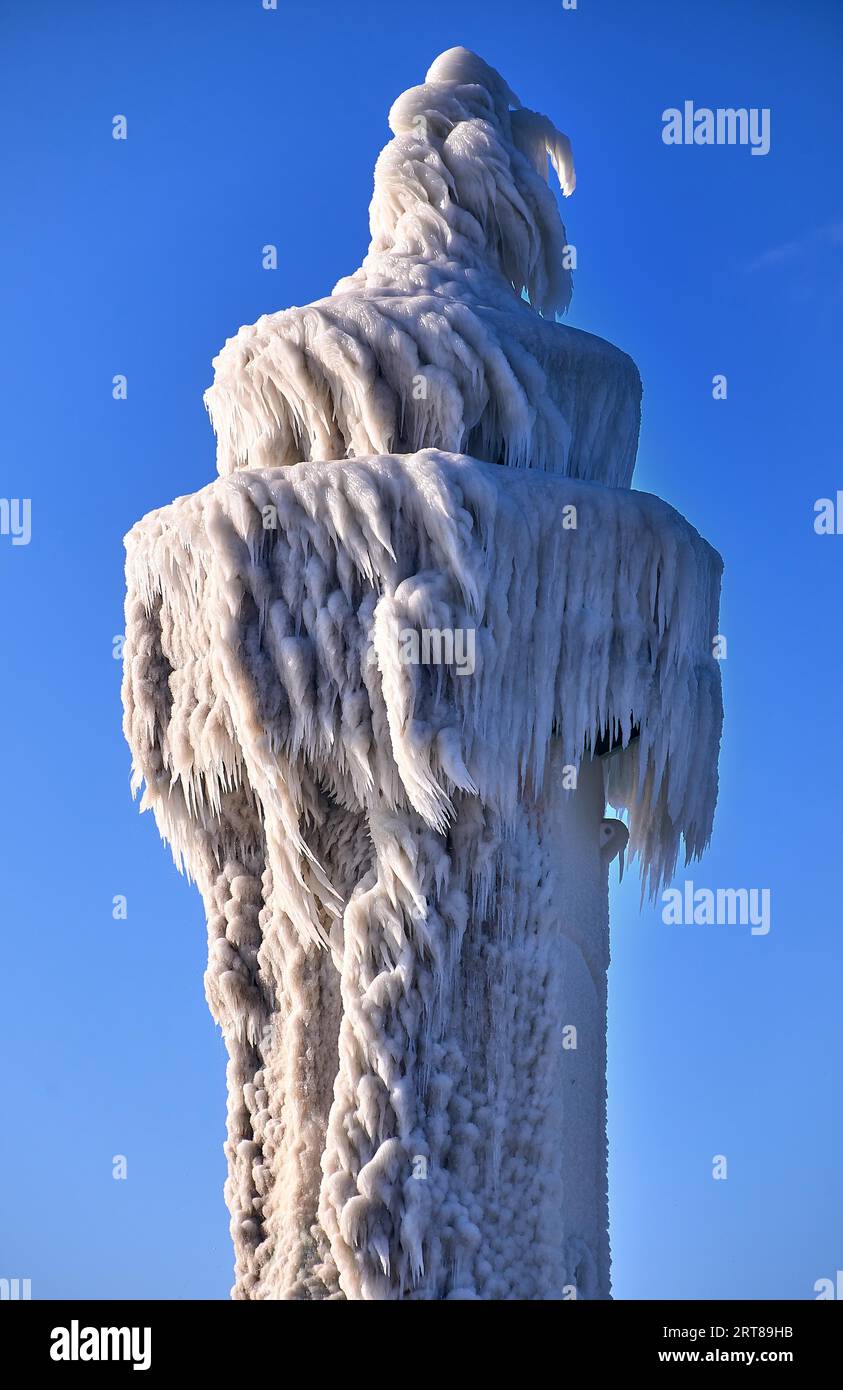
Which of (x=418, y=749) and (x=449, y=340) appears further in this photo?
(x=449, y=340)

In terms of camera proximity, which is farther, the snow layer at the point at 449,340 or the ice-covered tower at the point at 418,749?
the snow layer at the point at 449,340

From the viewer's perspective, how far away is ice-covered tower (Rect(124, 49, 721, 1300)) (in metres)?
15.2

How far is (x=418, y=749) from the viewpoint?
15172mm

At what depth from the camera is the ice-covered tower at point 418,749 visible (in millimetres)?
15234

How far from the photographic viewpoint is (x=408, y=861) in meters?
15.5

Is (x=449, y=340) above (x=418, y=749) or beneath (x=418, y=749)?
above

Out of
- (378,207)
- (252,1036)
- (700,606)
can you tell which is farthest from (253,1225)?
(378,207)

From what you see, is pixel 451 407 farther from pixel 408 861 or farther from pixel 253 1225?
pixel 253 1225
